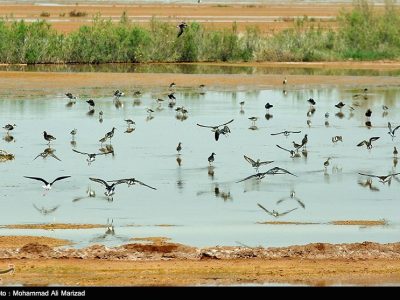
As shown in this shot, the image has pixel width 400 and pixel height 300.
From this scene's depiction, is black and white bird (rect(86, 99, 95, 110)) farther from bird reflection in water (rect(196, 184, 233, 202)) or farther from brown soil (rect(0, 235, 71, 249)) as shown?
brown soil (rect(0, 235, 71, 249))

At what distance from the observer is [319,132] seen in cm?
3014

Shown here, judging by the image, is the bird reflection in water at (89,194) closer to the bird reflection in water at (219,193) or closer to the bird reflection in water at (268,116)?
the bird reflection in water at (219,193)

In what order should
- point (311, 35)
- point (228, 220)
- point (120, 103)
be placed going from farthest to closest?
point (311, 35) → point (120, 103) → point (228, 220)

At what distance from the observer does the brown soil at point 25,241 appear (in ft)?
53.1

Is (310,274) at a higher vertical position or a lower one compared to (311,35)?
lower

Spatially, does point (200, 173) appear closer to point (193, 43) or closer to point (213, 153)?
point (213, 153)

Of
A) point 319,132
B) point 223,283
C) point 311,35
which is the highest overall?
point 311,35

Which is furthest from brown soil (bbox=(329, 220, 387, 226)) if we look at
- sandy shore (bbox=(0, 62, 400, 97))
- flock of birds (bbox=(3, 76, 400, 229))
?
sandy shore (bbox=(0, 62, 400, 97))

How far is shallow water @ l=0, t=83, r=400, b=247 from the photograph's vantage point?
17.8m

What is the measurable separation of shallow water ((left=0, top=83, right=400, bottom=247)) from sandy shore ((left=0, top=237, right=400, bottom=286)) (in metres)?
1.17

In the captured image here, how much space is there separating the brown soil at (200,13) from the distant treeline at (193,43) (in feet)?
40.4

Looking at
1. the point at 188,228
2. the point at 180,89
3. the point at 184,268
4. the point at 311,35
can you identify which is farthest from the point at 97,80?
the point at 184,268

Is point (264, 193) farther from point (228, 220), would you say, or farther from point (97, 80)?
point (97, 80)
